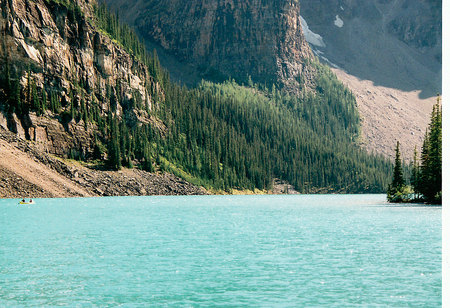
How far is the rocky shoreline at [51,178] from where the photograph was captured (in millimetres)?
143750

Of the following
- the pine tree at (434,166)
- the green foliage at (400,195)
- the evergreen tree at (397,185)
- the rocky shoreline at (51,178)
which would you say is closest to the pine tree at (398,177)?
the evergreen tree at (397,185)

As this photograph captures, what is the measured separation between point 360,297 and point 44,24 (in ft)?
633

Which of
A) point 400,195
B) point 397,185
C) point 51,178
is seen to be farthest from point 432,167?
point 51,178

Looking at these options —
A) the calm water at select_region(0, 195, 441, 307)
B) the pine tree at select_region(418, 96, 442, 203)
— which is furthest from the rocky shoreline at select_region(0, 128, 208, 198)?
the pine tree at select_region(418, 96, 442, 203)

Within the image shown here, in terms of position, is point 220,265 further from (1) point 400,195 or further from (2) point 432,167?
(1) point 400,195

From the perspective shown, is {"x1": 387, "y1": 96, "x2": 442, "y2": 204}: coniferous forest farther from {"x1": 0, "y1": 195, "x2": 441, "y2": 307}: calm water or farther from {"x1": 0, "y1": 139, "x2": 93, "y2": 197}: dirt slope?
{"x1": 0, "y1": 139, "x2": 93, "y2": 197}: dirt slope

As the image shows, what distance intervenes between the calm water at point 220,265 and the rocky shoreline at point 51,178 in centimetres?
7473

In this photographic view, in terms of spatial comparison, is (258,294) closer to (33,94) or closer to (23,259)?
(23,259)

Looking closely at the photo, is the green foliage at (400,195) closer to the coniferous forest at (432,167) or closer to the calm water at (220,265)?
the coniferous forest at (432,167)

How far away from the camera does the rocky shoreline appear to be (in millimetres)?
143750

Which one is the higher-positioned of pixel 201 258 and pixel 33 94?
pixel 33 94

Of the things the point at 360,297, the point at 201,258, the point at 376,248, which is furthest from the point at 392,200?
the point at 360,297

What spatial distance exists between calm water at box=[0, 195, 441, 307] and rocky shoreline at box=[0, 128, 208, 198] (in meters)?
74.7

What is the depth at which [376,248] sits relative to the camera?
52438mm
